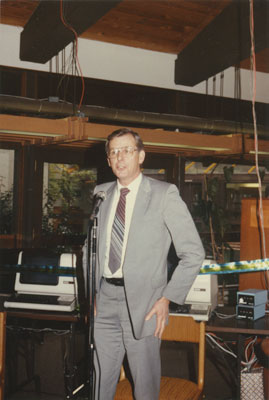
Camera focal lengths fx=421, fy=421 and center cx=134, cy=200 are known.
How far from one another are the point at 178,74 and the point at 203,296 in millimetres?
4256

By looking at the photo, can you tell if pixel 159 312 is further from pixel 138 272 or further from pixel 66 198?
pixel 66 198

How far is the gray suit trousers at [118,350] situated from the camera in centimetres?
209

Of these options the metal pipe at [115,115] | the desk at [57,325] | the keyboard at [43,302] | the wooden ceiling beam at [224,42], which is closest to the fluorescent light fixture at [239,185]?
the metal pipe at [115,115]

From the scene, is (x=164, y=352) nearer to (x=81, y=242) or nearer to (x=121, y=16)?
(x=81, y=242)

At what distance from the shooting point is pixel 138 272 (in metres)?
2.09

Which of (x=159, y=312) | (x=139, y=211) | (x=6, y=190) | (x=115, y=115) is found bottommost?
(x=159, y=312)

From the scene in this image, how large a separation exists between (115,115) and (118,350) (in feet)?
11.6

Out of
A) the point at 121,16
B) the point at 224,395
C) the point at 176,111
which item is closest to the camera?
the point at 224,395

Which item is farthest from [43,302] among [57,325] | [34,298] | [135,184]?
[57,325]

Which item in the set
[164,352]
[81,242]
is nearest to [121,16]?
[81,242]

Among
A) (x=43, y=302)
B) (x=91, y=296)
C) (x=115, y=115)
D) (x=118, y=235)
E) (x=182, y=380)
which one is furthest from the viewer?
(x=115, y=115)

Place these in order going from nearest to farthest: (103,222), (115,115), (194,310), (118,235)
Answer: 1. (118,235)
2. (103,222)
3. (194,310)
4. (115,115)

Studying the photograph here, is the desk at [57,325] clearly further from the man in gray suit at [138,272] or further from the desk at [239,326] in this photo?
the man in gray suit at [138,272]

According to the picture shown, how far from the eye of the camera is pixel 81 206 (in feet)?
20.9
